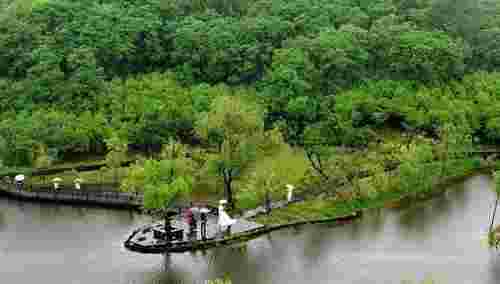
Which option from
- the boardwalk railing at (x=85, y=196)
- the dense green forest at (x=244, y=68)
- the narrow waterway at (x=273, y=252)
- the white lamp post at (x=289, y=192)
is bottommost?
the narrow waterway at (x=273, y=252)

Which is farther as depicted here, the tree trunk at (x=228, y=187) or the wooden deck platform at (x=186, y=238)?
the tree trunk at (x=228, y=187)

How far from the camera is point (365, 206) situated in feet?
155

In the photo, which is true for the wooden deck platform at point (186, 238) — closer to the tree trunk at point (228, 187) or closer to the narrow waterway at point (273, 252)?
the narrow waterway at point (273, 252)

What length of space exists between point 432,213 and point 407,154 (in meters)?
4.05

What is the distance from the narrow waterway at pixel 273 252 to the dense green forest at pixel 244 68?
26.1 feet

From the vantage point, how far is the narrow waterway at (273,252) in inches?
1543

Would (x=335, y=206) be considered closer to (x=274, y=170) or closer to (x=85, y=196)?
(x=274, y=170)

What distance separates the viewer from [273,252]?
137 feet

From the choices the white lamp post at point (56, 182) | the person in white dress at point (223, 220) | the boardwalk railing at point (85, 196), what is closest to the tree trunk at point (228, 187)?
the person in white dress at point (223, 220)

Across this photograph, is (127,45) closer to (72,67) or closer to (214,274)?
(72,67)

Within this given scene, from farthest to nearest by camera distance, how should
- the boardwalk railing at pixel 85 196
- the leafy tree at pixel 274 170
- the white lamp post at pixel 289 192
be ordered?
the boardwalk railing at pixel 85 196 → the white lamp post at pixel 289 192 → the leafy tree at pixel 274 170

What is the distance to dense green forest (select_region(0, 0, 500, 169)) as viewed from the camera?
54.7 meters

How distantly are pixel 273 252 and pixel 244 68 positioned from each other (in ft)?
69.3

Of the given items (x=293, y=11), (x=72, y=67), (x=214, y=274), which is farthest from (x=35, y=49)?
(x=214, y=274)
